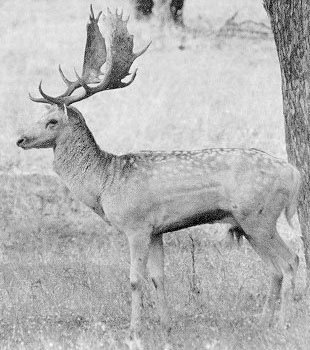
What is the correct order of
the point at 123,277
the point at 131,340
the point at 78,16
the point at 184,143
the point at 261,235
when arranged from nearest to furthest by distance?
the point at 131,340, the point at 261,235, the point at 123,277, the point at 184,143, the point at 78,16

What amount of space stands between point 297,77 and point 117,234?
4525mm

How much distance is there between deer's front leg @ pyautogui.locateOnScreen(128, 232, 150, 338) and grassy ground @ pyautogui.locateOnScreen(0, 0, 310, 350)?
0.18m

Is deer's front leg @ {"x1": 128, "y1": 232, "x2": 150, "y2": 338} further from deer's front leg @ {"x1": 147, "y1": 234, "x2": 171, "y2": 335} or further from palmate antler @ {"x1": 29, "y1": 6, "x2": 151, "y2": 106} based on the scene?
palmate antler @ {"x1": 29, "y1": 6, "x2": 151, "y2": 106}

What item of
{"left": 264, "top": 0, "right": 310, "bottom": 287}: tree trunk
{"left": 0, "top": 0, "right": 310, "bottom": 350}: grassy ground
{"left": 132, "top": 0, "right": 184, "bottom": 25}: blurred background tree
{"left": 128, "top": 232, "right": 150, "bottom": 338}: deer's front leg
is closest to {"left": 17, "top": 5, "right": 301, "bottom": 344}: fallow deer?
{"left": 128, "top": 232, "right": 150, "bottom": 338}: deer's front leg

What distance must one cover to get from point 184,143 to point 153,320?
314 inches

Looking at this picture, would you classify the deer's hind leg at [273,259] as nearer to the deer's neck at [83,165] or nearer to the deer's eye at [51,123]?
the deer's neck at [83,165]

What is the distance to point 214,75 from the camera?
1970cm

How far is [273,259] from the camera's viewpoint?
8.73 metres

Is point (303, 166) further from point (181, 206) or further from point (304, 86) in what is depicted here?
point (181, 206)

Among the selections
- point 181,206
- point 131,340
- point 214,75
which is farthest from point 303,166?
point 214,75

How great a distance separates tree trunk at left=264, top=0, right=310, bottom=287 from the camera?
939 centimetres

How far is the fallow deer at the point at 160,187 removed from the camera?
Result: 27.7ft

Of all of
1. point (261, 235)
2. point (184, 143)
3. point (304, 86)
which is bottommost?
point (184, 143)

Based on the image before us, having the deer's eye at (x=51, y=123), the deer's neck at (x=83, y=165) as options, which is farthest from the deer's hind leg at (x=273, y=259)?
the deer's eye at (x=51, y=123)
